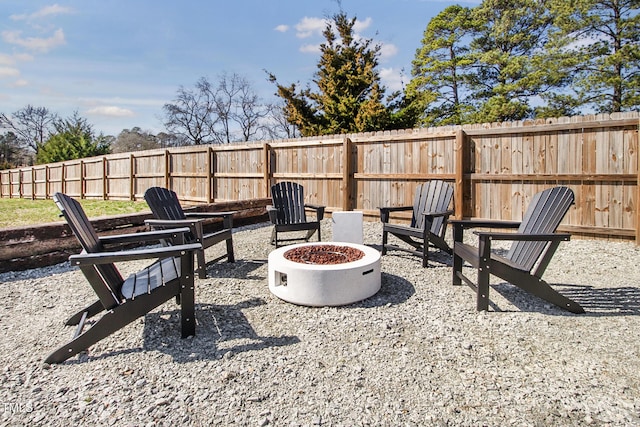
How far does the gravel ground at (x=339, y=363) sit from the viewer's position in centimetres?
158

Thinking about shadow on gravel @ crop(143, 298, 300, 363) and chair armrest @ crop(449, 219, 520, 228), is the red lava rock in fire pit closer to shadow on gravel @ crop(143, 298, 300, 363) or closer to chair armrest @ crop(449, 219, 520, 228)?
shadow on gravel @ crop(143, 298, 300, 363)

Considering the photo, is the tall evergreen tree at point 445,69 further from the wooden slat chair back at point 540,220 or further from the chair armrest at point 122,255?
the chair armrest at point 122,255

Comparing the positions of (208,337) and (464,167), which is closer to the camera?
(208,337)

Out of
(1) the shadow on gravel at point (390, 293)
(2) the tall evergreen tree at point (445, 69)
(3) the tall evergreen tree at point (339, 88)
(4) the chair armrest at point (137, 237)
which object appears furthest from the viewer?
(2) the tall evergreen tree at point (445, 69)

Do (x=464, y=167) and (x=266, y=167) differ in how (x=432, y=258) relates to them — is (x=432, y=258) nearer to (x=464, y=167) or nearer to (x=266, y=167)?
(x=464, y=167)

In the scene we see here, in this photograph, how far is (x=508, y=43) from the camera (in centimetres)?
1421

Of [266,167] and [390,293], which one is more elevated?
[266,167]

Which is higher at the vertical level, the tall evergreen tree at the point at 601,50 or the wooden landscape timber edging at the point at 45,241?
the tall evergreen tree at the point at 601,50

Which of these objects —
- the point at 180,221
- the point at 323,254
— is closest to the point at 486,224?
the point at 323,254

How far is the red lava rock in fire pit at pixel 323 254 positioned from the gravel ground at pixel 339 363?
0.39 meters

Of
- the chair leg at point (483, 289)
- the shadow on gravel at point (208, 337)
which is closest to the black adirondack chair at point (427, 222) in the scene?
the chair leg at point (483, 289)

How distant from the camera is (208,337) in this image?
2270 mm

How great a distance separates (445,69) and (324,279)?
14818mm

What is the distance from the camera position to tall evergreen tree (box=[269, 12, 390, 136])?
12406mm
